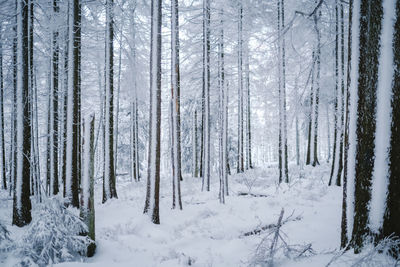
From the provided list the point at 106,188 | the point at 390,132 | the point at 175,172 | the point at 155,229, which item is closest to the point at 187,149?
the point at 106,188

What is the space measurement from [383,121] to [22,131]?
8.33 metres

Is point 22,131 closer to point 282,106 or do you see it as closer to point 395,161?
point 395,161

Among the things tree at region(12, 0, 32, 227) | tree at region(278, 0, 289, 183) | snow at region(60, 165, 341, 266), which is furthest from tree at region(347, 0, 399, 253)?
tree at region(278, 0, 289, 183)

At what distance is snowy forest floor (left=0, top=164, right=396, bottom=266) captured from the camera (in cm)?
418

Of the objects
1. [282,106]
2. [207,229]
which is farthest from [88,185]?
[282,106]

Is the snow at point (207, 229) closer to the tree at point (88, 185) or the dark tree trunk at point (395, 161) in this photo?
the tree at point (88, 185)

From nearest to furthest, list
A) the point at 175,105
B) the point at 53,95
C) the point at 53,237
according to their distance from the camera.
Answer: the point at 53,237
the point at 175,105
the point at 53,95

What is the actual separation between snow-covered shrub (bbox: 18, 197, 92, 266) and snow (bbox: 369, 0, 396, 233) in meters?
4.23

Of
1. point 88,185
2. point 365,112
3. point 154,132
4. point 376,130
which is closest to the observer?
point 376,130

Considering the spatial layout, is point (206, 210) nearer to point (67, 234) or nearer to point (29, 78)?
point (67, 234)

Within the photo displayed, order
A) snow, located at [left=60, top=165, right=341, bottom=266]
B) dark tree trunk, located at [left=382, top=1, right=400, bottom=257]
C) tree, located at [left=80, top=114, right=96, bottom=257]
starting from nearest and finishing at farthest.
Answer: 1. dark tree trunk, located at [left=382, top=1, right=400, bottom=257]
2. tree, located at [left=80, top=114, right=96, bottom=257]
3. snow, located at [left=60, top=165, right=341, bottom=266]

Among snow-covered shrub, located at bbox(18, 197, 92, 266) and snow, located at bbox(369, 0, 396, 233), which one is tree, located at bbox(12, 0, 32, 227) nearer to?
snow-covered shrub, located at bbox(18, 197, 92, 266)

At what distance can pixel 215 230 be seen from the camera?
6.18 metres

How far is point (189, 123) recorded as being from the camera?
22.9 m
